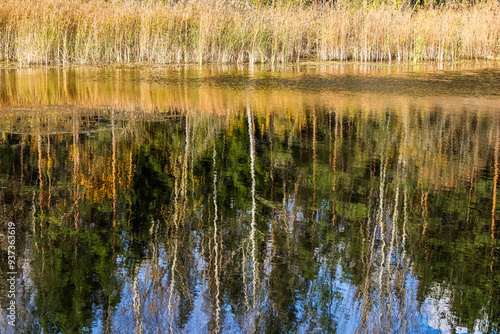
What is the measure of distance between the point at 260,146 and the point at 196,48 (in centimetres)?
1120

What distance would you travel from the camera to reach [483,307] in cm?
283

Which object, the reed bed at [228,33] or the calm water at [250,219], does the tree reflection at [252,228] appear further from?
the reed bed at [228,33]

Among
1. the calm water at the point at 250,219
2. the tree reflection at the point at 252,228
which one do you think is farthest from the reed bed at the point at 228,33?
the tree reflection at the point at 252,228

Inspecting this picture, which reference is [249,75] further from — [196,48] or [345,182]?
[345,182]

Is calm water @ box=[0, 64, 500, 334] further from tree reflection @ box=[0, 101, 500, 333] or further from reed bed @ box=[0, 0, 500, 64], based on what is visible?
reed bed @ box=[0, 0, 500, 64]

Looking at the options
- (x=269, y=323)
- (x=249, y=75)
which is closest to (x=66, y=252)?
(x=269, y=323)

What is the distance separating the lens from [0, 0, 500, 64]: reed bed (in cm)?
1528

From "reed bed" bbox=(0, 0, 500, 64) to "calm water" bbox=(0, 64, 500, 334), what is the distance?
24.7 feet

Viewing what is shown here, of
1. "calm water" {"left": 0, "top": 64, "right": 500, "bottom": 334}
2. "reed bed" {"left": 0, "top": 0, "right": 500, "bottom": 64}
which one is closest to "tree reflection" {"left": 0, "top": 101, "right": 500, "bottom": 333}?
"calm water" {"left": 0, "top": 64, "right": 500, "bottom": 334}

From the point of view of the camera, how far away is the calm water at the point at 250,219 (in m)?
2.78

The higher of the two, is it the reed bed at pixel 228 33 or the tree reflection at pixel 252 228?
the reed bed at pixel 228 33

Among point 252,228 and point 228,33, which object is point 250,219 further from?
point 228,33

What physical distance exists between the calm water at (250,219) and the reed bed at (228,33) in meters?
7.52

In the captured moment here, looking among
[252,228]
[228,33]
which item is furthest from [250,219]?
[228,33]
